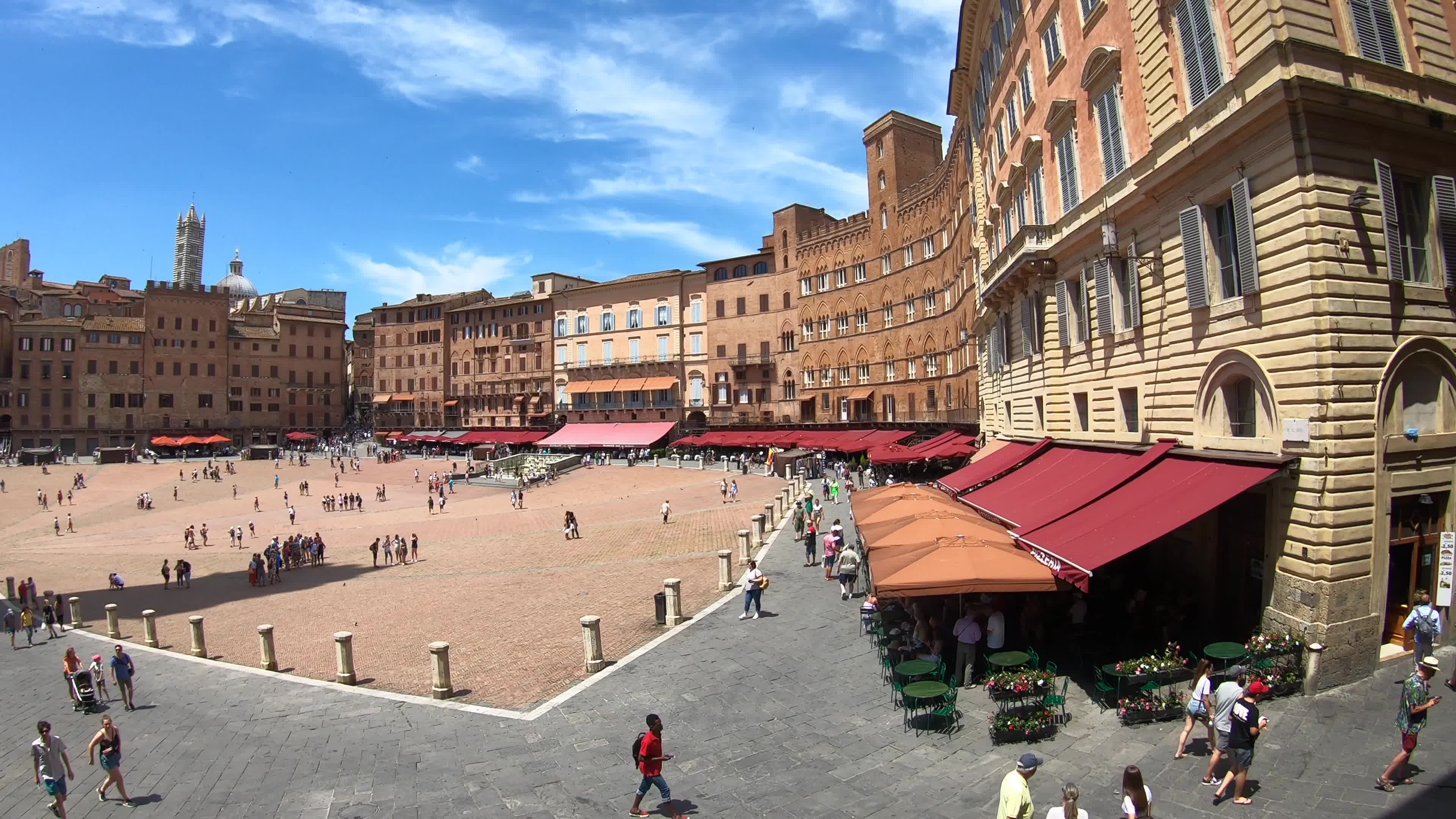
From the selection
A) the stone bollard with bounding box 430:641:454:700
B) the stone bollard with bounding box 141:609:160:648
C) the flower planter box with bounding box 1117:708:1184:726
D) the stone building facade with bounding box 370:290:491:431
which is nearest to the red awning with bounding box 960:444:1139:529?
the flower planter box with bounding box 1117:708:1184:726

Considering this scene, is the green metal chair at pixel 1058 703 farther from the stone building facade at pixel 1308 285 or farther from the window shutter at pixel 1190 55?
the window shutter at pixel 1190 55

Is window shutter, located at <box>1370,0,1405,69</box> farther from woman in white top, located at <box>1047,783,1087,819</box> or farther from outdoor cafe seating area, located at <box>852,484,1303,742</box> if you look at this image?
woman in white top, located at <box>1047,783,1087,819</box>

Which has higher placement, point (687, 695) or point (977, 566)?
point (977, 566)

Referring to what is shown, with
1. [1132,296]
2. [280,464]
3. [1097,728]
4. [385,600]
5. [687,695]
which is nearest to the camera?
[1097,728]

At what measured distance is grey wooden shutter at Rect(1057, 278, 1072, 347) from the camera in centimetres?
1814

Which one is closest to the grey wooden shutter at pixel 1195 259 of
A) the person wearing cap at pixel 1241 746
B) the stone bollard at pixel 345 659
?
the person wearing cap at pixel 1241 746

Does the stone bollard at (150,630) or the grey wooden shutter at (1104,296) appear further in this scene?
the stone bollard at (150,630)

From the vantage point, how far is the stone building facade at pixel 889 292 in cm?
4419

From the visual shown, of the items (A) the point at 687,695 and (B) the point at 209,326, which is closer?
(A) the point at 687,695

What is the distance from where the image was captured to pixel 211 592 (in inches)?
1094

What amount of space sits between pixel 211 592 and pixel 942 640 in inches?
1036

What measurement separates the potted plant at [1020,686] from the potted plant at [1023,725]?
16 centimetres

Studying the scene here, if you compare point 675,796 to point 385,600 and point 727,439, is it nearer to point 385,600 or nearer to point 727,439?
point 385,600

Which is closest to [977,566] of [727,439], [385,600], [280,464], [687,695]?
[687,695]
